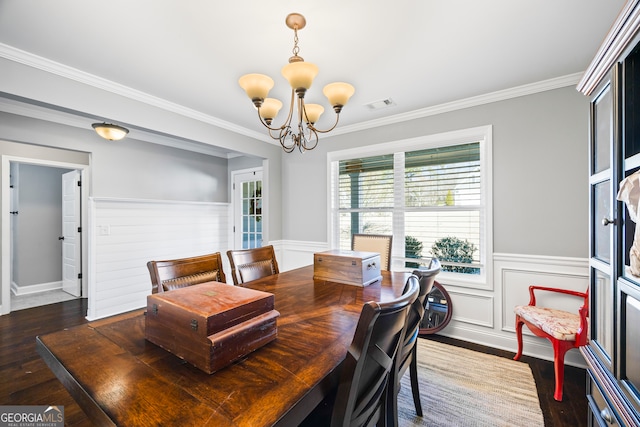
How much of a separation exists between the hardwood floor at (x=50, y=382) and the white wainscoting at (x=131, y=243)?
57 cm

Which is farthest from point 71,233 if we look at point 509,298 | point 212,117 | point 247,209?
point 509,298

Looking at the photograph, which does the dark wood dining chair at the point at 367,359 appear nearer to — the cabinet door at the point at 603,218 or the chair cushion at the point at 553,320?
the cabinet door at the point at 603,218

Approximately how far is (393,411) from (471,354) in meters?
1.68

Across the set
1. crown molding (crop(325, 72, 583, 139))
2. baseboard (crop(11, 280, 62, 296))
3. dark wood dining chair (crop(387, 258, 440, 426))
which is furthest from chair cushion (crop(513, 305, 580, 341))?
baseboard (crop(11, 280, 62, 296))

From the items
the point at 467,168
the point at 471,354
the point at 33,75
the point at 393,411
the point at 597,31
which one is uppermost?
the point at 597,31

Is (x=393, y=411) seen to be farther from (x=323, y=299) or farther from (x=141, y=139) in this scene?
(x=141, y=139)

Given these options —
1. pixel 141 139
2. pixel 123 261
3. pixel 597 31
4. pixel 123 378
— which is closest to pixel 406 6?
pixel 597 31

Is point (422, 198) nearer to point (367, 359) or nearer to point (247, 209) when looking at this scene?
point (367, 359)

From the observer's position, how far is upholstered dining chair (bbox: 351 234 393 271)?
2719mm

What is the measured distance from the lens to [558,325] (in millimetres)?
2021

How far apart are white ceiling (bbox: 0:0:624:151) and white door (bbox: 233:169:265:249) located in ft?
7.47

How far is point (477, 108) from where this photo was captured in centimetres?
279

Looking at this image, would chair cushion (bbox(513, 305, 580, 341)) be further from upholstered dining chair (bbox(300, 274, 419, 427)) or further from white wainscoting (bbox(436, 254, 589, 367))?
upholstered dining chair (bbox(300, 274, 419, 427))

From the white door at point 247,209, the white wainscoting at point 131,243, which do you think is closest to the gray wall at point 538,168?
the white door at point 247,209
